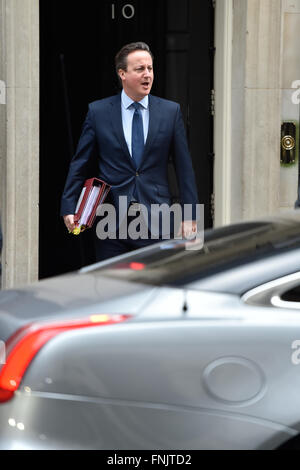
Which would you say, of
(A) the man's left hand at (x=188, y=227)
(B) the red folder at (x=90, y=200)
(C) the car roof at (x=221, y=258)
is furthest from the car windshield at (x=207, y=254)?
(B) the red folder at (x=90, y=200)

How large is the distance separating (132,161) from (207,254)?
2755 millimetres

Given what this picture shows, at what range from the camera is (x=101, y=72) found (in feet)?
31.5

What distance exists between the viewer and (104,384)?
10.6 feet

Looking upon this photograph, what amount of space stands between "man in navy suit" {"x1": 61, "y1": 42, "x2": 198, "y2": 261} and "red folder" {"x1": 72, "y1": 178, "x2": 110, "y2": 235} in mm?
66

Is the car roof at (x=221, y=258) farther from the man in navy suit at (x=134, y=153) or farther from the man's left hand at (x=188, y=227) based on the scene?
the man in navy suit at (x=134, y=153)

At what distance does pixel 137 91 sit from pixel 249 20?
3000 millimetres

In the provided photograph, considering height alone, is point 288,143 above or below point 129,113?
below

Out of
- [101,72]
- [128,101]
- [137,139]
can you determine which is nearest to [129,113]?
[128,101]

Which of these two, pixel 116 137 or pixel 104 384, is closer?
pixel 104 384

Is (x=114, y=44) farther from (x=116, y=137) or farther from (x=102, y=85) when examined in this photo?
(x=116, y=137)

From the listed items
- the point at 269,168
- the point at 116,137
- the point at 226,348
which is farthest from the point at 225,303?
the point at 269,168

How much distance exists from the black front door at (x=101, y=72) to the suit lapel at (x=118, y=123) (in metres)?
2.89

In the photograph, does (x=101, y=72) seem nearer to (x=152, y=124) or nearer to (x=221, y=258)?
(x=152, y=124)
